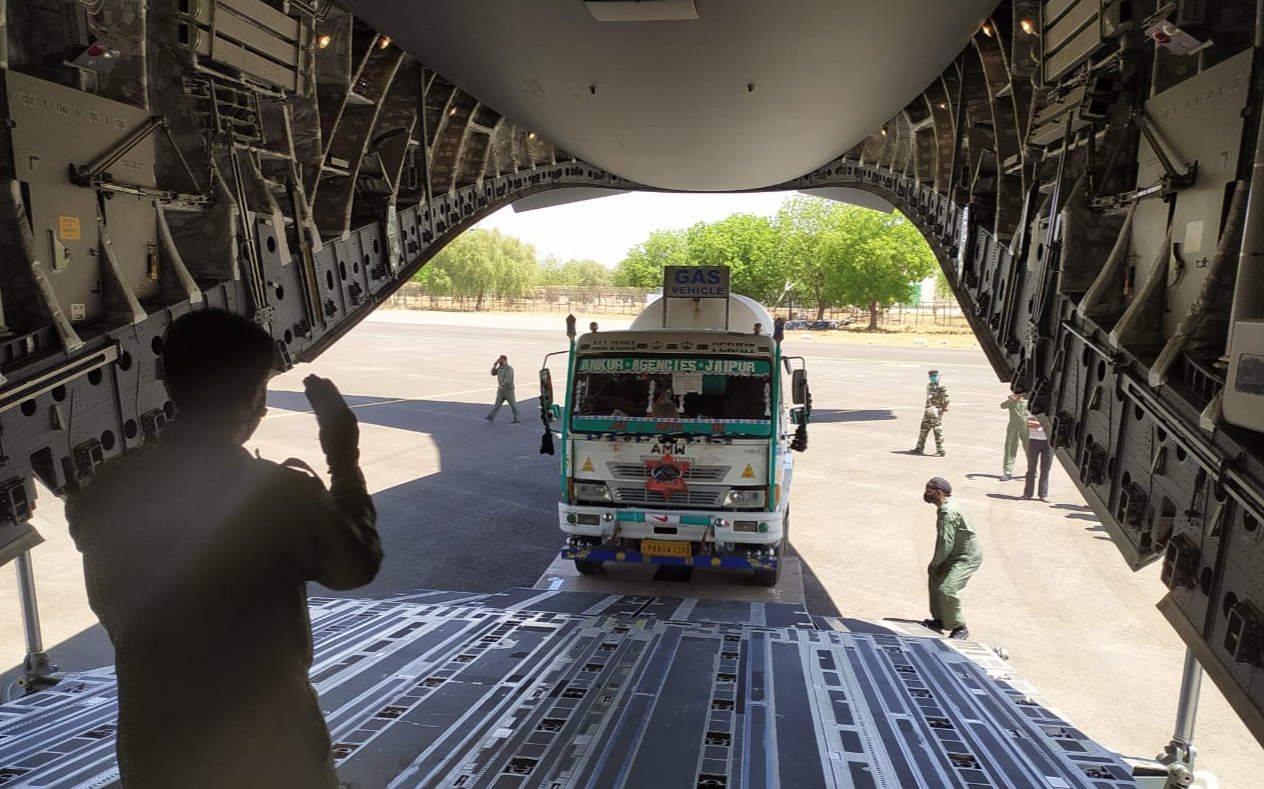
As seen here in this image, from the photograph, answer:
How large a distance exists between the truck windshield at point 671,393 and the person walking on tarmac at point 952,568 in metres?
2.18

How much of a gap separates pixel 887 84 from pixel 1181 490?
587 centimetres

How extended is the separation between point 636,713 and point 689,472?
13.6 ft

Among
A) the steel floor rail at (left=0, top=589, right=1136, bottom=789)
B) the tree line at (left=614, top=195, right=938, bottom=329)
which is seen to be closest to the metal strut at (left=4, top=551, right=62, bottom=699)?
the steel floor rail at (left=0, top=589, right=1136, bottom=789)

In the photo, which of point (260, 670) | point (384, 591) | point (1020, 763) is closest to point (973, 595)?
point (1020, 763)

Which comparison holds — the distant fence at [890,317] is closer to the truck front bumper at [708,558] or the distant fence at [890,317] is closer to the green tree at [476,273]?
the green tree at [476,273]

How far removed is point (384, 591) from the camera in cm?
876

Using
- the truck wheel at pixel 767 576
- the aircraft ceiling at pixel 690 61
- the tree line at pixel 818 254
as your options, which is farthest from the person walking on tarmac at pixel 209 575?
the tree line at pixel 818 254

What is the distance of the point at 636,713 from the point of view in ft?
15.2

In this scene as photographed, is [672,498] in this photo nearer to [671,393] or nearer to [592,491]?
[592,491]

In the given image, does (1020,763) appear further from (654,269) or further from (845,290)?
(654,269)

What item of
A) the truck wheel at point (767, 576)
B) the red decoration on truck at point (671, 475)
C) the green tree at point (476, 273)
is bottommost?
the truck wheel at point (767, 576)

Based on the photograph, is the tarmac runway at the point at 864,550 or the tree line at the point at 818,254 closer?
the tarmac runway at the point at 864,550

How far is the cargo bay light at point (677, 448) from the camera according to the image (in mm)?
8539

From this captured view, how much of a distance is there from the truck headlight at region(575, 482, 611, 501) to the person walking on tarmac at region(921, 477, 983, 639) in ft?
11.5
